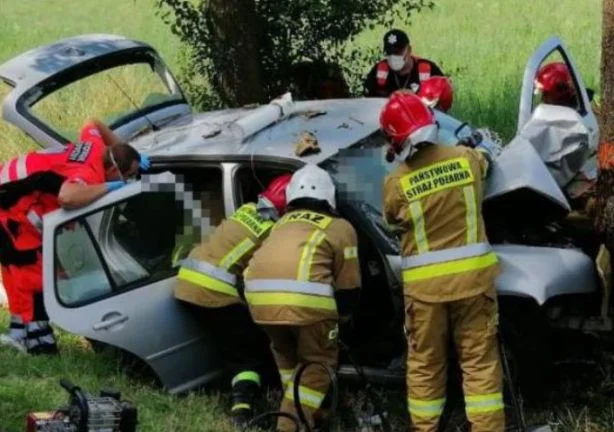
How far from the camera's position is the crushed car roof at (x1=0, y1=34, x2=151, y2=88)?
27.9 ft

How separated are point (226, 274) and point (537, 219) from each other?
65.4 inches

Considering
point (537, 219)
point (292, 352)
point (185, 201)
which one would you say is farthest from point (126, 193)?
point (537, 219)

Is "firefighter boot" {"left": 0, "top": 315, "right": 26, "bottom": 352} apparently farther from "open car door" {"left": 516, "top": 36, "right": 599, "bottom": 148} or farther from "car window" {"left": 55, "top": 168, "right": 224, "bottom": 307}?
"open car door" {"left": 516, "top": 36, "right": 599, "bottom": 148}

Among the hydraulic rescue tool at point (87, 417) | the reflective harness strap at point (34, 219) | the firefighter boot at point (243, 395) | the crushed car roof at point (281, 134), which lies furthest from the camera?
the reflective harness strap at point (34, 219)

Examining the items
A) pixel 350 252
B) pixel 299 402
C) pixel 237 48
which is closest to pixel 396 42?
pixel 237 48

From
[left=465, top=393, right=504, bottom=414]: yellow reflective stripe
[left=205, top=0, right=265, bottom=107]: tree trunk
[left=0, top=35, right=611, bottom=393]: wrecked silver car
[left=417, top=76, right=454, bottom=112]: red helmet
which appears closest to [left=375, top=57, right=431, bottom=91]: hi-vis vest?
[left=205, top=0, right=265, bottom=107]: tree trunk

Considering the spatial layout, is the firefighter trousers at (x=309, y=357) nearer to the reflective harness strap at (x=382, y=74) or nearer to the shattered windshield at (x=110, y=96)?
the shattered windshield at (x=110, y=96)

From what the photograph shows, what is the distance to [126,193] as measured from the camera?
705cm

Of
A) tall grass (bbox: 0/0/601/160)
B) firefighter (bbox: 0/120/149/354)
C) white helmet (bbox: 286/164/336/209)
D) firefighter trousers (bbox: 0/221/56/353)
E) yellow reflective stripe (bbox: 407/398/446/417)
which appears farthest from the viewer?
tall grass (bbox: 0/0/601/160)

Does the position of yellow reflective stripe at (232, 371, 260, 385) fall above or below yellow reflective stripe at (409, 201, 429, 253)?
below

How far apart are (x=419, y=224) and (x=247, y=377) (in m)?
1.28

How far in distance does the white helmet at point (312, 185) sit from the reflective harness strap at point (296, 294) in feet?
1.42

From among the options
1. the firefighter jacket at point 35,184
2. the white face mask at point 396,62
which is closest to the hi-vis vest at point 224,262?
the firefighter jacket at point 35,184

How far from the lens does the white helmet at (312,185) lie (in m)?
6.73
